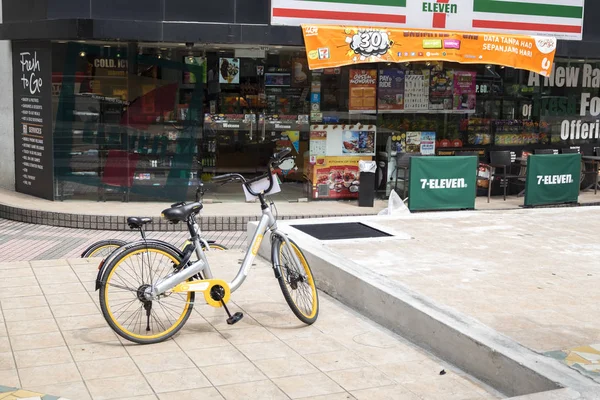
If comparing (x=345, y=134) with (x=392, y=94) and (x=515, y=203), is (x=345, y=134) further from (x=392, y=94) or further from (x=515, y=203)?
(x=515, y=203)

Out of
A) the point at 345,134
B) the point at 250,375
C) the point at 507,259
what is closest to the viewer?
the point at 250,375

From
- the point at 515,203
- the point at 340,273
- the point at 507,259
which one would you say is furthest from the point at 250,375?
the point at 515,203

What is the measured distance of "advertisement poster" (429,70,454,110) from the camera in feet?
47.2

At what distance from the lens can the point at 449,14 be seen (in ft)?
44.6

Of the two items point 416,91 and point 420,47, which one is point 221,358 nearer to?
point 420,47

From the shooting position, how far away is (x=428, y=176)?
12.5m

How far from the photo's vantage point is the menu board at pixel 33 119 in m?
13.0

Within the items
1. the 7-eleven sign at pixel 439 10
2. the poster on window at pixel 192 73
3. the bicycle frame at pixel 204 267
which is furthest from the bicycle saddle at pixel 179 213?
the 7-eleven sign at pixel 439 10

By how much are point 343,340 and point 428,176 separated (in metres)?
6.96

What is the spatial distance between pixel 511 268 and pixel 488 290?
887 mm

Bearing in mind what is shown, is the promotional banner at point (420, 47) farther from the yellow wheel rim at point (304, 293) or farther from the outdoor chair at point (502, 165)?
the yellow wheel rim at point (304, 293)

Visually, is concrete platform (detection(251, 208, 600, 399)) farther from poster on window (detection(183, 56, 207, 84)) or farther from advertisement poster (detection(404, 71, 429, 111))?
poster on window (detection(183, 56, 207, 84))

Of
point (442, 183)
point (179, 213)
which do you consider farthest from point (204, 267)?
point (442, 183)

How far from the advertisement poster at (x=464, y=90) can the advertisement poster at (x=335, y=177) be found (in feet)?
6.81
